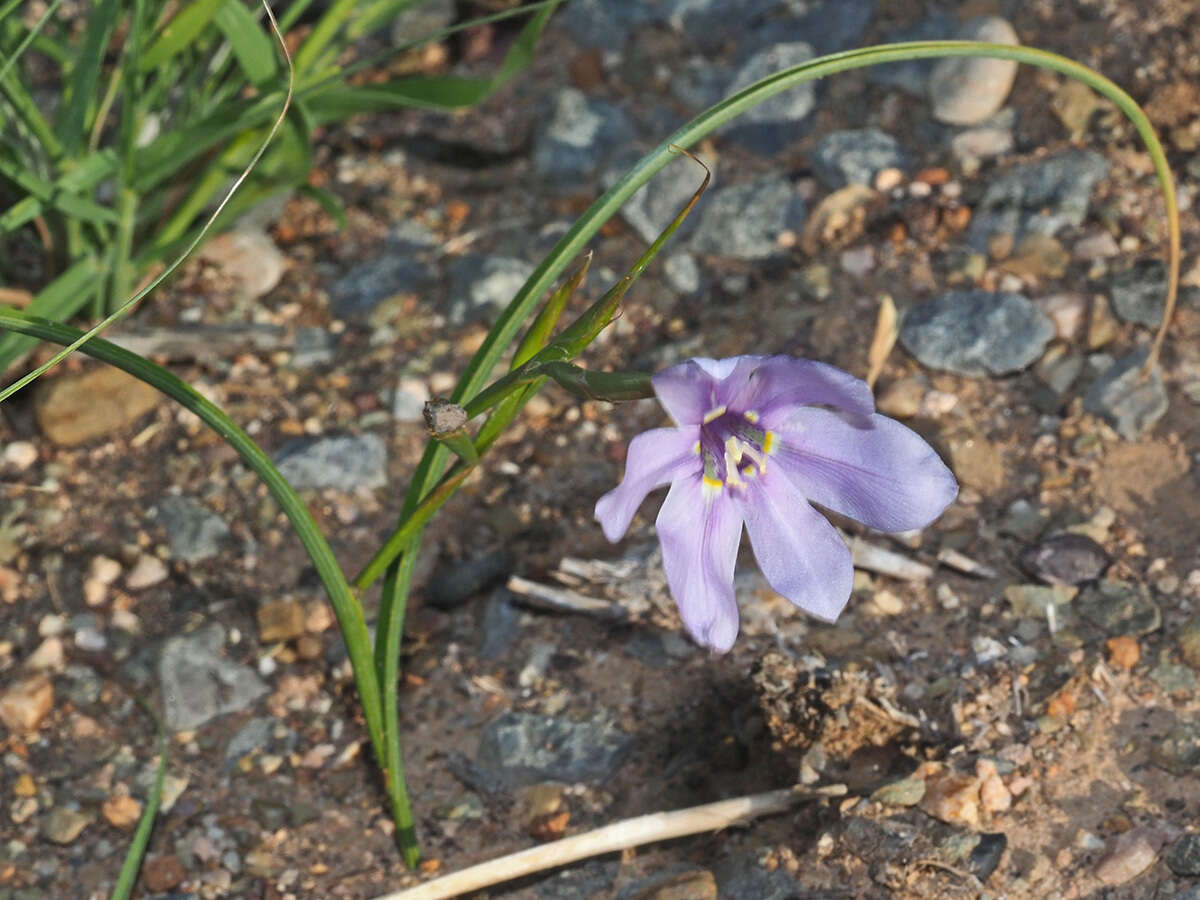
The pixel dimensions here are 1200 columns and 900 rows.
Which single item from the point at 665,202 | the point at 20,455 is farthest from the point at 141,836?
the point at 665,202

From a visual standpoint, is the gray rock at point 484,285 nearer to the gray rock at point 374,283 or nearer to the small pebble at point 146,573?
the gray rock at point 374,283

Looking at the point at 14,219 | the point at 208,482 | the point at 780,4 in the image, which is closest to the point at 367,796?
the point at 208,482

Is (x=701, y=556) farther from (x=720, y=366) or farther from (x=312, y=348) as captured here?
(x=312, y=348)

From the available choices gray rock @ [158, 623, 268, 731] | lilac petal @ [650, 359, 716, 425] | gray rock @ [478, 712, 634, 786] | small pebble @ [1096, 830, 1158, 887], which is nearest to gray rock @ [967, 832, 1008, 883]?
small pebble @ [1096, 830, 1158, 887]

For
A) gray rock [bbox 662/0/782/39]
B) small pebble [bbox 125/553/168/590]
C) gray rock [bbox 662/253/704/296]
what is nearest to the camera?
small pebble [bbox 125/553/168/590]

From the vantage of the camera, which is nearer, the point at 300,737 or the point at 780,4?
the point at 300,737

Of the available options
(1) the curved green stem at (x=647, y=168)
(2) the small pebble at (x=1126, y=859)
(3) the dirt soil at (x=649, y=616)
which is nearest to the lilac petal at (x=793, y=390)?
(1) the curved green stem at (x=647, y=168)

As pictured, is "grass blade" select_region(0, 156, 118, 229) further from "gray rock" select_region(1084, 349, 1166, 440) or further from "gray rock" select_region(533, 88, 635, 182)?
"gray rock" select_region(1084, 349, 1166, 440)

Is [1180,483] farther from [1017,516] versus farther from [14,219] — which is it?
[14,219]
